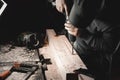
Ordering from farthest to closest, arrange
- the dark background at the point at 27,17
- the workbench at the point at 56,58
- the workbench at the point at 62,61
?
the dark background at the point at 27,17
the workbench at the point at 56,58
the workbench at the point at 62,61

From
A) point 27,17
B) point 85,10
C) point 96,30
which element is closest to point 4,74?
point 96,30

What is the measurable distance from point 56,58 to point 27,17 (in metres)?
2.94

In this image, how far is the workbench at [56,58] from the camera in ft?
13.3

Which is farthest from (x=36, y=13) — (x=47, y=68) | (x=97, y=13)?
(x=97, y=13)

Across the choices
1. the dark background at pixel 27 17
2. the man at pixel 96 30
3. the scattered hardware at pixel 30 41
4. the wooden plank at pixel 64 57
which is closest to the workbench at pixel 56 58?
the wooden plank at pixel 64 57

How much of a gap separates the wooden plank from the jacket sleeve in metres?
0.81

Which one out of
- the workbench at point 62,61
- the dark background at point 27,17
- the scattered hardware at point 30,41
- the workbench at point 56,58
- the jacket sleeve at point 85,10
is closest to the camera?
the jacket sleeve at point 85,10

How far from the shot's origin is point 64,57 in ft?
15.0

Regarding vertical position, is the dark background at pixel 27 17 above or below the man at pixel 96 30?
above

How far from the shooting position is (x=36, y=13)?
7.44 metres

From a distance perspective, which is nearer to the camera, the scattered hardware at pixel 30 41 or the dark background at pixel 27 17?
the scattered hardware at pixel 30 41

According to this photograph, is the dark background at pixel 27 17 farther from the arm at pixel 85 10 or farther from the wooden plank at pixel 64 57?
the arm at pixel 85 10

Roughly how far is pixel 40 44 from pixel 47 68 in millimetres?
1538

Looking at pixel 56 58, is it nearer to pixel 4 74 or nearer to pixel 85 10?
pixel 4 74
